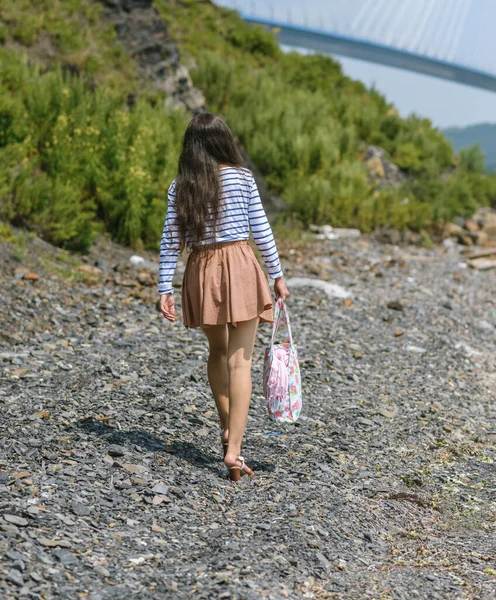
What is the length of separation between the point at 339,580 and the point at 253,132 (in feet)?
45.5

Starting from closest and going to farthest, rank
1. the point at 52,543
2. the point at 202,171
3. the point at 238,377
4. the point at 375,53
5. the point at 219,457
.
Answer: the point at 52,543, the point at 202,171, the point at 238,377, the point at 219,457, the point at 375,53

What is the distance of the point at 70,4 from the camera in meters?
15.4

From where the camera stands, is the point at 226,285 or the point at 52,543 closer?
the point at 52,543

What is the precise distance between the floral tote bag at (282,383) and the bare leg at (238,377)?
233 mm

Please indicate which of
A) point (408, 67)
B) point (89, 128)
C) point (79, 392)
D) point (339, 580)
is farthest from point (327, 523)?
A: point (408, 67)

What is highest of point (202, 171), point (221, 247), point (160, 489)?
point (202, 171)

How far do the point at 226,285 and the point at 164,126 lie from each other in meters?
8.71

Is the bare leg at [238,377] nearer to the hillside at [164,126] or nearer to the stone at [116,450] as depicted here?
the stone at [116,450]

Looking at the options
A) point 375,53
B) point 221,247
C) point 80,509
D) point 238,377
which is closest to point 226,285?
point 221,247

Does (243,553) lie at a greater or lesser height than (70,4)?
lesser

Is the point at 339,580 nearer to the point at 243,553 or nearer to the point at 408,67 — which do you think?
the point at 243,553

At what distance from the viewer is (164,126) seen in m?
12.4

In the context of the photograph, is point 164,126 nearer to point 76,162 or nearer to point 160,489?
point 76,162

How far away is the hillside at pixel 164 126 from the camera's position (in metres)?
10.2
